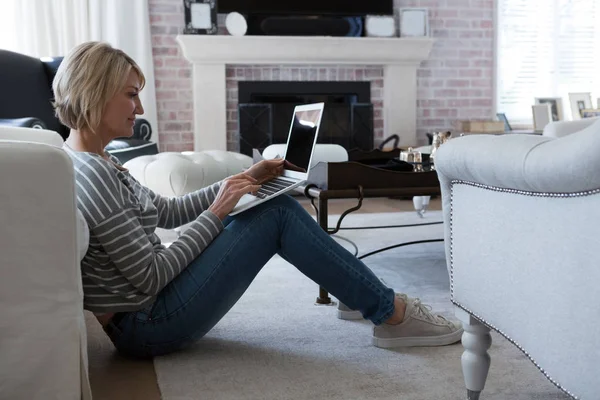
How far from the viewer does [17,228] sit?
125cm

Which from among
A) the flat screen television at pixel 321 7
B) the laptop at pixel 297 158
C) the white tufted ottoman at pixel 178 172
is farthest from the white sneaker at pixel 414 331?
the flat screen television at pixel 321 7

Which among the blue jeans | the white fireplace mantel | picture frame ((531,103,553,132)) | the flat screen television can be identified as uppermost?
the flat screen television

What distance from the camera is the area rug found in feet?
5.19

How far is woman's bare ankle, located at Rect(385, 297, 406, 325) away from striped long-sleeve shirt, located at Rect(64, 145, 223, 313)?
0.50 meters

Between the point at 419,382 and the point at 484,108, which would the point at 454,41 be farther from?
the point at 419,382

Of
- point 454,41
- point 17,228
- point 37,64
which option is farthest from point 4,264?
point 454,41

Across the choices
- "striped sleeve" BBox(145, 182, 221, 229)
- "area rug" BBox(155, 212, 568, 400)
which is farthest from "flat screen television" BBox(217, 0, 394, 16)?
"striped sleeve" BBox(145, 182, 221, 229)

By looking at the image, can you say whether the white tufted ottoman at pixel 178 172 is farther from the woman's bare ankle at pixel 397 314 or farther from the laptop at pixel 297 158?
the woman's bare ankle at pixel 397 314

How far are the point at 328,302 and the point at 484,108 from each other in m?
4.37

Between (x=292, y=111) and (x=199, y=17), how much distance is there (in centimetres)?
99

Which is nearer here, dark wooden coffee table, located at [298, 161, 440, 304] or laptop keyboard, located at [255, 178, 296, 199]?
laptop keyboard, located at [255, 178, 296, 199]

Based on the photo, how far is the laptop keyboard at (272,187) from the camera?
5.76ft

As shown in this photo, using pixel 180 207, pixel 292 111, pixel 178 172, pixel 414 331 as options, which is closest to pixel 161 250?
pixel 180 207

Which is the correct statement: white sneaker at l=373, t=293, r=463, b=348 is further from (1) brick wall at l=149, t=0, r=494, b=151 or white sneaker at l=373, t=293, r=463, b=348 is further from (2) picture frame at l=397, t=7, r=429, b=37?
(2) picture frame at l=397, t=7, r=429, b=37
